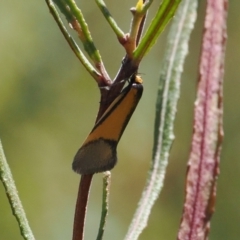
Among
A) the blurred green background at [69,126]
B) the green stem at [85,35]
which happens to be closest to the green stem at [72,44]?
the green stem at [85,35]

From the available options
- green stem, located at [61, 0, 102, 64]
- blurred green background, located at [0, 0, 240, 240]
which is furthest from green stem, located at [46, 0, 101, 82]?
blurred green background, located at [0, 0, 240, 240]

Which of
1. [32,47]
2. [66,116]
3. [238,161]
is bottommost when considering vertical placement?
[238,161]

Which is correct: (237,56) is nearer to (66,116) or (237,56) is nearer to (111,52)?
(111,52)

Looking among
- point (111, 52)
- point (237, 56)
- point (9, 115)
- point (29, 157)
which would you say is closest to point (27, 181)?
point (29, 157)

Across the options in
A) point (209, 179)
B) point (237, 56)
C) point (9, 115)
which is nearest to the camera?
point (209, 179)

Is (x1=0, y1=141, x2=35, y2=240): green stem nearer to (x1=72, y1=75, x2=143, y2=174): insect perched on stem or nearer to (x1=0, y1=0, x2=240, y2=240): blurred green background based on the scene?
(x1=72, y1=75, x2=143, y2=174): insect perched on stem

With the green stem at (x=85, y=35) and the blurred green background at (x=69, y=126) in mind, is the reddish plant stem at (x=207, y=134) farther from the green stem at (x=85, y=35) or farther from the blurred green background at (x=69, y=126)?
the blurred green background at (x=69, y=126)
